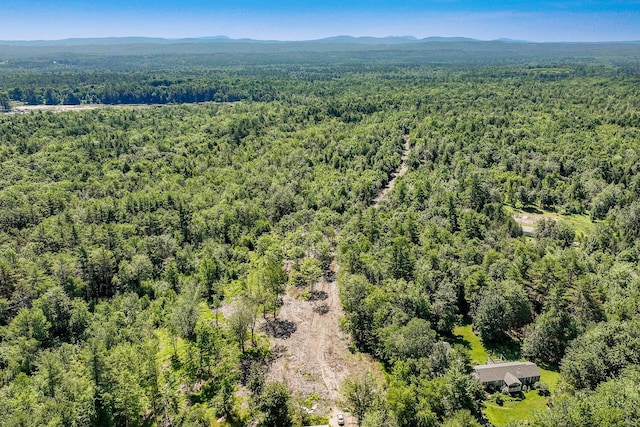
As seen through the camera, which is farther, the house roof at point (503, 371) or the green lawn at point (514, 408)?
the house roof at point (503, 371)

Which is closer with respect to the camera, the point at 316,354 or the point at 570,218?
the point at 316,354

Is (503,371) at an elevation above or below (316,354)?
above

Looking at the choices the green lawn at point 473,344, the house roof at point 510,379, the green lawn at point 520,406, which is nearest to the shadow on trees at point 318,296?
the green lawn at point 473,344

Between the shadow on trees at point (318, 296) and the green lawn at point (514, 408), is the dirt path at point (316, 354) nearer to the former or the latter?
the shadow on trees at point (318, 296)

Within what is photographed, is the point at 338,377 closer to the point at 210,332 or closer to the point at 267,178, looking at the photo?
the point at 210,332

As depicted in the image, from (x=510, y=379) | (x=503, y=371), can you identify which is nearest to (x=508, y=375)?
(x=510, y=379)

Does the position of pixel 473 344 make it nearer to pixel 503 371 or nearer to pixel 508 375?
pixel 503 371
